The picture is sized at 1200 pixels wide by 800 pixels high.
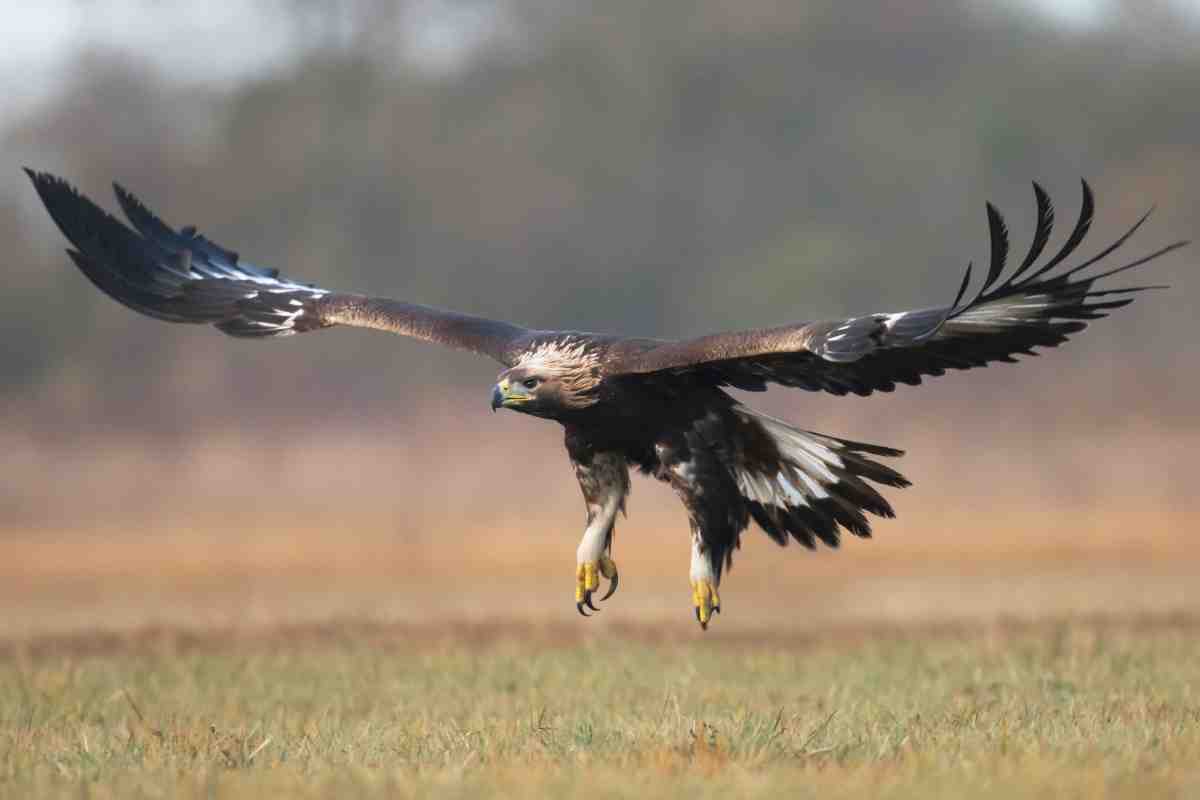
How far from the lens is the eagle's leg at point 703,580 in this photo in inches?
365

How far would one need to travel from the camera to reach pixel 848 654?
39.5ft

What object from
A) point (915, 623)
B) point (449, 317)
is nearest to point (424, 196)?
point (915, 623)

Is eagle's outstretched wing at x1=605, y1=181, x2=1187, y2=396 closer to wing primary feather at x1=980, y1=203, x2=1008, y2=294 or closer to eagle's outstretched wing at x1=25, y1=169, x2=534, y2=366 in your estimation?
wing primary feather at x1=980, y1=203, x2=1008, y2=294

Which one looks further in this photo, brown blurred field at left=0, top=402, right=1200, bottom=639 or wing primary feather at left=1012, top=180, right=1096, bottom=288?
brown blurred field at left=0, top=402, right=1200, bottom=639

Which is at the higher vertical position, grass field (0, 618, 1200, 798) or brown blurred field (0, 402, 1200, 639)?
brown blurred field (0, 402, 1200, 639)

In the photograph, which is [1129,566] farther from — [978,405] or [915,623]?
[978,405]

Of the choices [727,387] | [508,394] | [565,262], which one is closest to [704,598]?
[727,387]

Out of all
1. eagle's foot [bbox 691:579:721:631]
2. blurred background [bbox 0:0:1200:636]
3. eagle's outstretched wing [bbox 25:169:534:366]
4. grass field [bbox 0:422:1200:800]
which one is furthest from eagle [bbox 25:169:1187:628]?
blurred background [bbox 0:0:1200:636]

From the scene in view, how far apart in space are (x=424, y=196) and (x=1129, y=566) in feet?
106

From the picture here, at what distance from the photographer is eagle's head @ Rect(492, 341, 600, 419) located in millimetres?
9312

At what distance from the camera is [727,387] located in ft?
31.6

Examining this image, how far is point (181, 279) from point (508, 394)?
290 cm

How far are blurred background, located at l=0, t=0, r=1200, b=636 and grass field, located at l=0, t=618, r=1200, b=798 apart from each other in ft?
33.2

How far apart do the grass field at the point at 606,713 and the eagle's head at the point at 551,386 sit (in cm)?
140
